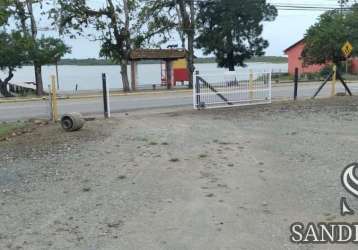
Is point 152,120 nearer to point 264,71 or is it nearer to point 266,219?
point 264,71

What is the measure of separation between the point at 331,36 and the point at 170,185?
46444 mm

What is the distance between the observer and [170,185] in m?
6.80

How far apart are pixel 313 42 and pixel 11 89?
3030 centimetres

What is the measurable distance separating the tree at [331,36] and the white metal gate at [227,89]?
34.9m

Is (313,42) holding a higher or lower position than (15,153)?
higher

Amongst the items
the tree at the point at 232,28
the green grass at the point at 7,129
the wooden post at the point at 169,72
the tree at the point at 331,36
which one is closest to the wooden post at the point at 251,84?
the green grass at the point at 7,129

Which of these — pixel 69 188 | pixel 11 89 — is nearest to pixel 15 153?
pixel 69 188

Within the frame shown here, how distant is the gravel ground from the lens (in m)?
5.04

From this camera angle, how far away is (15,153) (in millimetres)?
9281

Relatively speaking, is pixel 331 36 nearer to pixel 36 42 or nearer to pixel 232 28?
pixel 232 28

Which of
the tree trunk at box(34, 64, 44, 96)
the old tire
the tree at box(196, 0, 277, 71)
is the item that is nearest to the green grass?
the old tire

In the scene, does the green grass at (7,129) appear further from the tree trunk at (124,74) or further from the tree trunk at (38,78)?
the tree trunk at (124,74)

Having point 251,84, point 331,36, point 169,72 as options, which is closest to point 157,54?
point 169,72

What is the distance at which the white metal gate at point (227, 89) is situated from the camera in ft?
52.1
